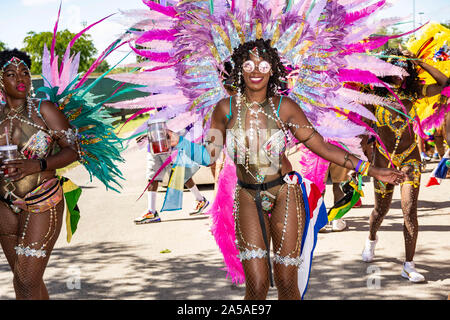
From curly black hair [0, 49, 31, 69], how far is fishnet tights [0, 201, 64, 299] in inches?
40.1

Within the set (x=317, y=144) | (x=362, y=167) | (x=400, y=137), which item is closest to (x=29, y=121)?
(x=317, y=144)

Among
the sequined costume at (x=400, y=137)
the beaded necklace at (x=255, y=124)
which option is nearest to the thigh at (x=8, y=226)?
the beaded necklace at (x=255, y=124)

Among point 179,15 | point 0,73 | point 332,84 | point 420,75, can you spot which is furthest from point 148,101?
point 420,75

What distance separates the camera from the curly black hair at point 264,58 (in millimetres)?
3553

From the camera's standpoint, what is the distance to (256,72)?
349 cm

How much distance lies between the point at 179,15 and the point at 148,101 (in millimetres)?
664

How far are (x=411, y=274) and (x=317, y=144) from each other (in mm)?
2081

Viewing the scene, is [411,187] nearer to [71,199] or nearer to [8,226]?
[71,199]

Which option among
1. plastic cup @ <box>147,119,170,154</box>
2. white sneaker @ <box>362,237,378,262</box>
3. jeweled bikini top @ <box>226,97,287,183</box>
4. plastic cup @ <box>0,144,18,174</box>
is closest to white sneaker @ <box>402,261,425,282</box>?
white sneaker @ <box>362,237,378,262</box>

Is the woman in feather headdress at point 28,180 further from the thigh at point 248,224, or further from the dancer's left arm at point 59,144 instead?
the thigh at point 248,224

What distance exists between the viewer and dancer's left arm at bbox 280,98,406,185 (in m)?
3.54

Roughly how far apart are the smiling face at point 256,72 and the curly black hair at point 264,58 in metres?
0.05

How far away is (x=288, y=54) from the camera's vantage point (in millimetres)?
3824

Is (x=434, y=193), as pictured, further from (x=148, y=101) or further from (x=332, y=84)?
(x=148, y=101)
